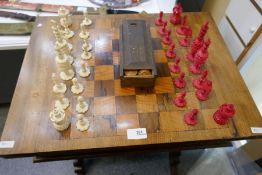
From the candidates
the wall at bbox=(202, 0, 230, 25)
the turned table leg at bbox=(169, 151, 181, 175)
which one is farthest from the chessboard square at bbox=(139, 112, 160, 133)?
the wall at bbox=(202, 0, 230, 25)

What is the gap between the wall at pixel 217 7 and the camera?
1.33 m

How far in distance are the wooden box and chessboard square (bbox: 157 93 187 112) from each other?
0.06 m

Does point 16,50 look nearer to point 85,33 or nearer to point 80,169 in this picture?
point 85,33

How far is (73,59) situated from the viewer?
895mm

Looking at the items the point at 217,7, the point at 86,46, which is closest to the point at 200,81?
the point at 86,46

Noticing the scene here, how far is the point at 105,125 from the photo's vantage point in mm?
737

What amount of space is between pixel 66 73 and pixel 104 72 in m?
0.14

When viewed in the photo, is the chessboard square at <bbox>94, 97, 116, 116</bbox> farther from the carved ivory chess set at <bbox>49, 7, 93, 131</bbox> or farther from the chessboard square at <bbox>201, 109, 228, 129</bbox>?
the chessboard square at <bbox>201, 109, 228, 129</bbox>

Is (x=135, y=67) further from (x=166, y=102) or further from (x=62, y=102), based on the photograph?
(x=62, y=102)

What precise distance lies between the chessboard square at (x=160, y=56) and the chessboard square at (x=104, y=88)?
209 millimetres

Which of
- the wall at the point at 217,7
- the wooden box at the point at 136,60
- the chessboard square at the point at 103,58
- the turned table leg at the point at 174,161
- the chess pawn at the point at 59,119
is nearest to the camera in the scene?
the chess pawn at the point at 59,119

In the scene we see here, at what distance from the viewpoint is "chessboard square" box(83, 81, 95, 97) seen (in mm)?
804

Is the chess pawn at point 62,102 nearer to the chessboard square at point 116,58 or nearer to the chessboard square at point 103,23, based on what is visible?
the chessboard square at point 116,58

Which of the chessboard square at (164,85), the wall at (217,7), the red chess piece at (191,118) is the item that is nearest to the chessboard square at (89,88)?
the chessboard square at (164,85)
